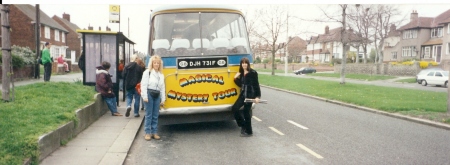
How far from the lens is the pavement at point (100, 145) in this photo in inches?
228

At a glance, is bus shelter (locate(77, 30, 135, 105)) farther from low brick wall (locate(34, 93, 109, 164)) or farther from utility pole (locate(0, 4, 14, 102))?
utility pole (locate(0, 4, 14, 102))

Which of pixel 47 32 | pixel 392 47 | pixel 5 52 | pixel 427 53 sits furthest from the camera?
pixel 392 47

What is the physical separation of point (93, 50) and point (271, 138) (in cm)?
732

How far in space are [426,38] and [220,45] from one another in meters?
56.0

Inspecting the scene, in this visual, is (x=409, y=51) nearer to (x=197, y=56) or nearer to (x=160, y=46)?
(x=197, y=56)

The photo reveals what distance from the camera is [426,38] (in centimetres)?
5531

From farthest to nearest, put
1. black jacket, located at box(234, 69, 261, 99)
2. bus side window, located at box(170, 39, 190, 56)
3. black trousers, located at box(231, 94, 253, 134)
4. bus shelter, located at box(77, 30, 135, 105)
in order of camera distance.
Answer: bus shelter, located at box(77, 30, 135, 105)
bus side window, located at box(170, 39, 190, 56)
black trousers, located at box(231, 94, 253, 134)
black jacket, located at box(234, 69, 261, 99)

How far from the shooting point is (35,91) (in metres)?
9.77

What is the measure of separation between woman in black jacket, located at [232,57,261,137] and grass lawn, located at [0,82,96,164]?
3482 millimetres

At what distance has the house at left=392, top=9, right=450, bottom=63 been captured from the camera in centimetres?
4883

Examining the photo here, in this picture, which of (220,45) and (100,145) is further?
(220,45)

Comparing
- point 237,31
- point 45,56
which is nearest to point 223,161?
point 237,31

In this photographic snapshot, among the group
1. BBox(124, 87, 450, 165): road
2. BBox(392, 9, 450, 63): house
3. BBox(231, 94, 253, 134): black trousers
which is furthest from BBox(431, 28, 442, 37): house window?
BBox(231, 94, 253, 134): black trousers

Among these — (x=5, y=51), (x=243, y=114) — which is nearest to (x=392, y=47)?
(x=243, y=114)
